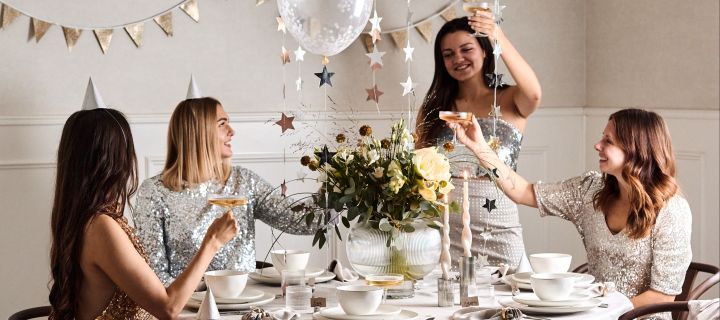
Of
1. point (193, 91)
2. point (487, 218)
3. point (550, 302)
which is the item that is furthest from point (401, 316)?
point (193, 91)

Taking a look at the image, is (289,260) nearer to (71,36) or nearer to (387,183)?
(387,183)

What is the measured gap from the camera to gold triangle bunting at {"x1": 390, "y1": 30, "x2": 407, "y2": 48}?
14.8ft

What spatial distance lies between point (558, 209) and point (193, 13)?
68.2 inches

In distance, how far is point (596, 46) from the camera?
482 cm

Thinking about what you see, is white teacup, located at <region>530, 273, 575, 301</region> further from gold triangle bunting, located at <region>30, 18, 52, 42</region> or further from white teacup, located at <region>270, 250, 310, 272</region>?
gold triangle bunting, located at <region>30, 18, 52, 42</region>

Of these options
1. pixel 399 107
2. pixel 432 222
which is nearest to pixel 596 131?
pixel 399 107

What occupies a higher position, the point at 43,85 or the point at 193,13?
the point at 193,13

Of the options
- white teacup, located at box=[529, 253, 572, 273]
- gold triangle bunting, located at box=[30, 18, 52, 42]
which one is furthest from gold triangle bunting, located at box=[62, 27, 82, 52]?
white teacup, located at box=[529, 253, 572, 273]

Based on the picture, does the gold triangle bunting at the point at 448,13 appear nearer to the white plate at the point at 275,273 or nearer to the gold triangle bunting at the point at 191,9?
the gold triangle bunting at the point at 191,9

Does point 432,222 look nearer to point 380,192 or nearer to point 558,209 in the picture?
point 380,192

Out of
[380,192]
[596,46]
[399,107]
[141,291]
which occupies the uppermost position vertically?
[596,46]

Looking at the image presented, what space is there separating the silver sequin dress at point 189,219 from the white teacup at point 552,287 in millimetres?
1015

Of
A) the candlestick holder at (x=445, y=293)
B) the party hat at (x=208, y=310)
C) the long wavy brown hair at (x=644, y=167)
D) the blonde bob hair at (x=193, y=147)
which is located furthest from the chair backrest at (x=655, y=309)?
the blonde bob hair at (x=193, y=147)

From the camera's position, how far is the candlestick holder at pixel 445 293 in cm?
261
